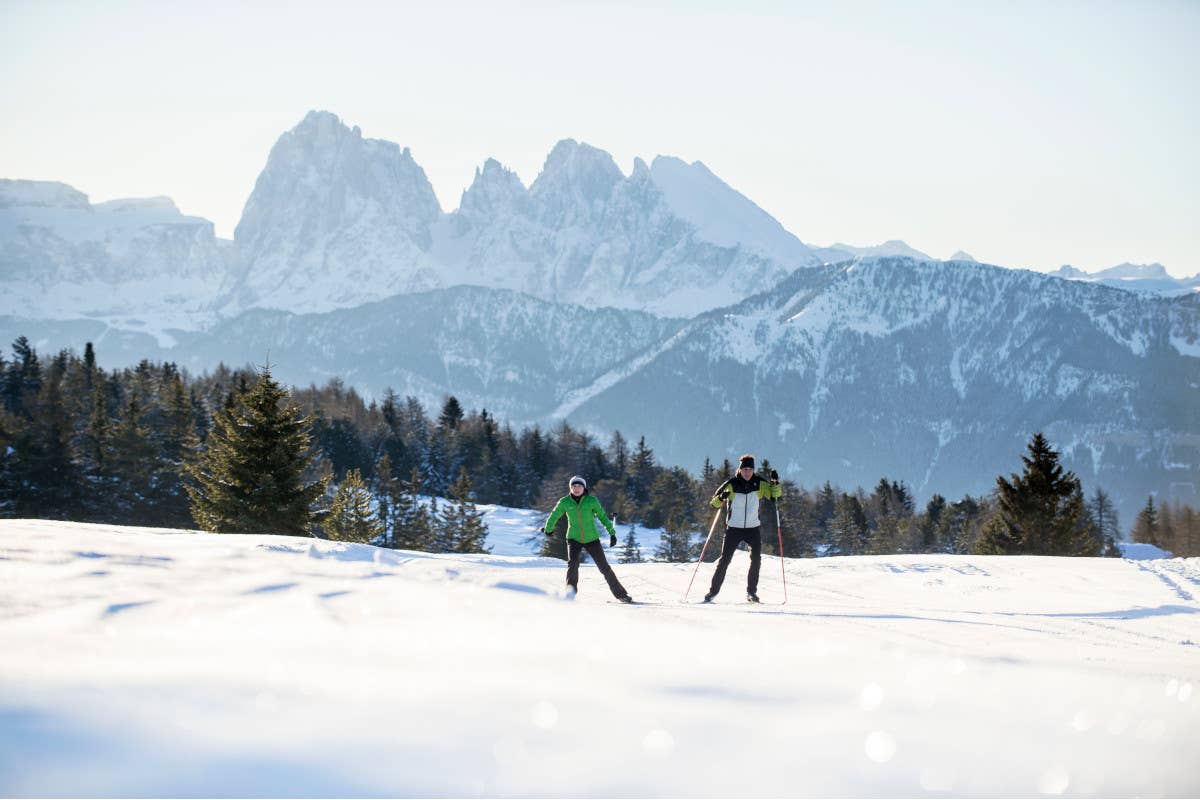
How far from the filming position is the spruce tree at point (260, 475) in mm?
28422

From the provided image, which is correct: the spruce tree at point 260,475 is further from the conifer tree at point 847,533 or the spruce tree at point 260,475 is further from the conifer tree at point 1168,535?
the conifer tree at point 1168,535

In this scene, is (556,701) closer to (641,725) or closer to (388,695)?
(641,725)

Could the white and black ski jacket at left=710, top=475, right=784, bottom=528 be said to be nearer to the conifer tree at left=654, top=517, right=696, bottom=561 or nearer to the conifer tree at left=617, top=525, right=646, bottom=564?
the conifer tree at left=654, top=517, right=696, bottom=561

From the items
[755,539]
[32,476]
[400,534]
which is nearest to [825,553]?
[400,534]

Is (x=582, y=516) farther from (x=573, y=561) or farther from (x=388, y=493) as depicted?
(x=388, y=493)

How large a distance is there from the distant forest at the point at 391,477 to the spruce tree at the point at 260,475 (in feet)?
0.51

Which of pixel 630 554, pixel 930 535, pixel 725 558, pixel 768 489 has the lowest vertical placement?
pixel 630 554

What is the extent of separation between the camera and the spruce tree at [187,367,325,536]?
28.4m

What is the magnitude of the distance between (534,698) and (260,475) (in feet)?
81.2

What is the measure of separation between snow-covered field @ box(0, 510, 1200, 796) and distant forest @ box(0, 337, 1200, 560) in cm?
2114

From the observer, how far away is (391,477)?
66188mm

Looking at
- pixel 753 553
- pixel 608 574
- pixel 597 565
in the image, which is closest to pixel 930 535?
pixel 753 553

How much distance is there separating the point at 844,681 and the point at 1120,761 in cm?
200

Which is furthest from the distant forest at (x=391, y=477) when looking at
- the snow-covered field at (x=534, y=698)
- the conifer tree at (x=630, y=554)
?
the snow-covered field at (x=534, y=698)
